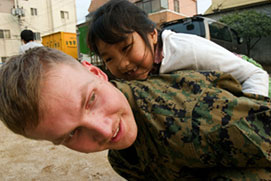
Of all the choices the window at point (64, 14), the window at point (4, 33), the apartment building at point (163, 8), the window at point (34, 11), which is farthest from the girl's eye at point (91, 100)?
the window at point (64, 14)

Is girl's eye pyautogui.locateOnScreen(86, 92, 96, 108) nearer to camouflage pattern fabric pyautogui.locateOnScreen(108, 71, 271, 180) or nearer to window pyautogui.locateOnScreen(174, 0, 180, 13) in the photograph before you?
camouflage pattern fabric pyautogui.locateOnScreen(108, 71, 271, 180)

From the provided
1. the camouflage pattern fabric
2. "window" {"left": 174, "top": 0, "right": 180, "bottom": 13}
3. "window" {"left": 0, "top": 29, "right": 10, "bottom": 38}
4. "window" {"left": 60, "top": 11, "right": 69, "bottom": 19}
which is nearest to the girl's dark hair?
the camouflage pattern fabric

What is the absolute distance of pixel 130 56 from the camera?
151 cm

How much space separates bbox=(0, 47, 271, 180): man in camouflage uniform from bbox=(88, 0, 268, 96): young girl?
1.43ft

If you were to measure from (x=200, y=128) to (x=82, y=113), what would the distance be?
14.9 inches

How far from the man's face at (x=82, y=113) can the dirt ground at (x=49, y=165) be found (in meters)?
1.32

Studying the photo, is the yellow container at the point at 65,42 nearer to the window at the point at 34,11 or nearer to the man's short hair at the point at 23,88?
the window at the point at 34,11

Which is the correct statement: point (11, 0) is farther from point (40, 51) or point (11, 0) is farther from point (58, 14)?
point (40, 51)

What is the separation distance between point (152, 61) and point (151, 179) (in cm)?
77

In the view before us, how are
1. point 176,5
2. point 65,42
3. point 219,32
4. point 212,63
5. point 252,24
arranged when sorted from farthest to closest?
point 176,5 < point 65,42 < point 252,24 < point 219,32 < point 212,63

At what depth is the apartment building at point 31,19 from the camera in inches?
792

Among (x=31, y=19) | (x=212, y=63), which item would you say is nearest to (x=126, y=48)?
(x=212, y=63)

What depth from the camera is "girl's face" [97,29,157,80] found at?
4.94ft

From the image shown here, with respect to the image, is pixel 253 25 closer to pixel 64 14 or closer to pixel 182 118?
pixel 182 118
